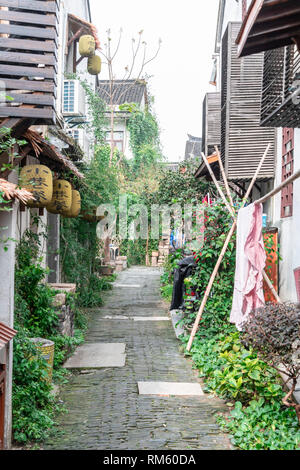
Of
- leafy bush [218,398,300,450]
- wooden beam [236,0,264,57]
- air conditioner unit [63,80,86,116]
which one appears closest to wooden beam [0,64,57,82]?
wooden beam [236,0,264,57]

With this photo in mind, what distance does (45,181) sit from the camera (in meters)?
7.09

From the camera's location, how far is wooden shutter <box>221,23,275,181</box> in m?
10.8

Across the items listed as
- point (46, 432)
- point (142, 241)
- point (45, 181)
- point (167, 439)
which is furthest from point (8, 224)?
point (142, 241)

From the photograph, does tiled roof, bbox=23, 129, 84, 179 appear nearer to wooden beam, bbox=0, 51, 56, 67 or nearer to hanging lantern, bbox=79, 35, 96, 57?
wooden beam, bbox=0, 51, 56, 67

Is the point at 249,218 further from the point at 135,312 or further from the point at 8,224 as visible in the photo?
the point at 135,312

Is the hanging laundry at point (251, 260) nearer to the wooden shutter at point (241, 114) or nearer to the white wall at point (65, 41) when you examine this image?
the wooden shutter at point (241, 114)

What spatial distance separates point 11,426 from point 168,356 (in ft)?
13.9

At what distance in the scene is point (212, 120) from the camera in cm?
1434

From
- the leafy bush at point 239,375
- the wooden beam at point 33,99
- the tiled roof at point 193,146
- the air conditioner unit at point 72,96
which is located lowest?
the leafy bush at point 239,375

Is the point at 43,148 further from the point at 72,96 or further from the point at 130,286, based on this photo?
the point at 130,286

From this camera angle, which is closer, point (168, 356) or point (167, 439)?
point (167, 439)

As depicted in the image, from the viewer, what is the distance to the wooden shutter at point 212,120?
Answer: 47.0ft

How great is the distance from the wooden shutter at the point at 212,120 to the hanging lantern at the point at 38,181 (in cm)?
811

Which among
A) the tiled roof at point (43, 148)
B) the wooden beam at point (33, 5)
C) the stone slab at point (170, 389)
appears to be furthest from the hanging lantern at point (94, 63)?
the stone slab at point (170, 389)
